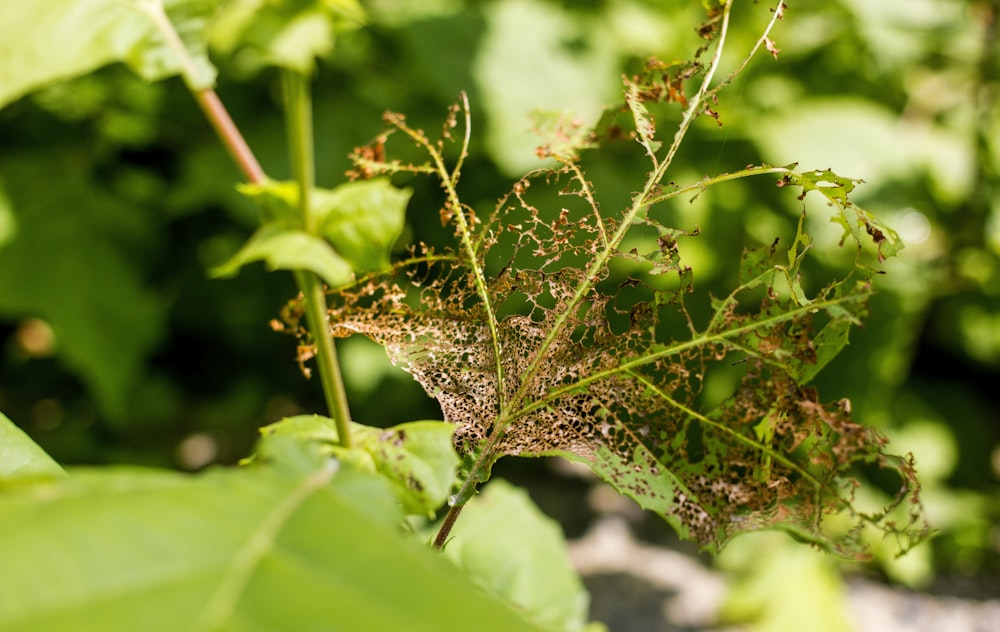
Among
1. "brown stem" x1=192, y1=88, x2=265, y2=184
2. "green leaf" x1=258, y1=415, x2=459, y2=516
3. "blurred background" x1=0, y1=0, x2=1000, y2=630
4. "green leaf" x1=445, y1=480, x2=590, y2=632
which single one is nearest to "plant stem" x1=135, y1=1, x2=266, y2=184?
"brown stem" x1=192, y1=88, x2=265, y2=184

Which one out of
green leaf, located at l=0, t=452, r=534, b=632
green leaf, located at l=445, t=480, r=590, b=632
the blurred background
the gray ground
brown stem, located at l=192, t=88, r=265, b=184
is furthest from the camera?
the gray ground

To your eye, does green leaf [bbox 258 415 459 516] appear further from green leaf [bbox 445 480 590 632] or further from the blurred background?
the blurred background

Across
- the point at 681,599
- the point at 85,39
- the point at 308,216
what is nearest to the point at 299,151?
the point at 308,216

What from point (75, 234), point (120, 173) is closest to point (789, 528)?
point (75, 234)

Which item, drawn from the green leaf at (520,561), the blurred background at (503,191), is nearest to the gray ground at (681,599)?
the blurred background at (503,191)

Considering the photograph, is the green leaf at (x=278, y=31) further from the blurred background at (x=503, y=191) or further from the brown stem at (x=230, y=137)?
the blurred background at (x=503, y=191)
